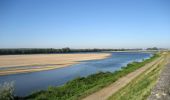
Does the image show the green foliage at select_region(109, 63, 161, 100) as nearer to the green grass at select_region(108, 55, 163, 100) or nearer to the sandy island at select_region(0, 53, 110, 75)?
the green grass at select_region(108, 55, 163, 100)

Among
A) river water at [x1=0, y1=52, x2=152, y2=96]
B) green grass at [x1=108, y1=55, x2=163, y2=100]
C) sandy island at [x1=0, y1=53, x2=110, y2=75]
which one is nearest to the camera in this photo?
green grass at [x1=108, y1=55, x2=163, y2=100]

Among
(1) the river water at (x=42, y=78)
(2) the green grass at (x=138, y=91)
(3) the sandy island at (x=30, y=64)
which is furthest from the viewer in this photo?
(3) the sandy island at (x=30, y=64)

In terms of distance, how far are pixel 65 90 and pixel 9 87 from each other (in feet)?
16.4

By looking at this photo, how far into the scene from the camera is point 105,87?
2064 centimetres

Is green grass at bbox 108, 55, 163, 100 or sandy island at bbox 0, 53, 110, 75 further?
sandy island at bbox 0, 53, 110, 75

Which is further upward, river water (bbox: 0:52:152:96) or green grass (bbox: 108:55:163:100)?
green grass (bbox: 108:55:163:100)

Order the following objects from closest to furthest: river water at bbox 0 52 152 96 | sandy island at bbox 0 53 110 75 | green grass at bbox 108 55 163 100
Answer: green grass at bbox 108 55 163 100
river water at bbox 0 52 152 96
sandy island at bbox 0 53 110 75

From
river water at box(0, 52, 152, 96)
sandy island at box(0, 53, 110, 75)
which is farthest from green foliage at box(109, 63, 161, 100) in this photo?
sandy island at box(0, 53, 110, 75)

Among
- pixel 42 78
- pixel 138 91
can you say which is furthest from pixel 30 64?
pixel 138 91

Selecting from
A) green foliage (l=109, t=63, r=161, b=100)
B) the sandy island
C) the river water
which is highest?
green foliage (l=109, t=63, r=161, b=100)

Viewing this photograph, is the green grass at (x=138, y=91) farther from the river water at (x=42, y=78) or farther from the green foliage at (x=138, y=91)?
the river water at (x=42, y=78)

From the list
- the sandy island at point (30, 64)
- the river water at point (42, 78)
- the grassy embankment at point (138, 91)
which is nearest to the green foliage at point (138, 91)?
the grassy embankment at point (138, 91)

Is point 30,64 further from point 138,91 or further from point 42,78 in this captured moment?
point 138,91

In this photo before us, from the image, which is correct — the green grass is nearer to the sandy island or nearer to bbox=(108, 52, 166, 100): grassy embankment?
bbox=(108, 52, 166, 100): grassy embankment
